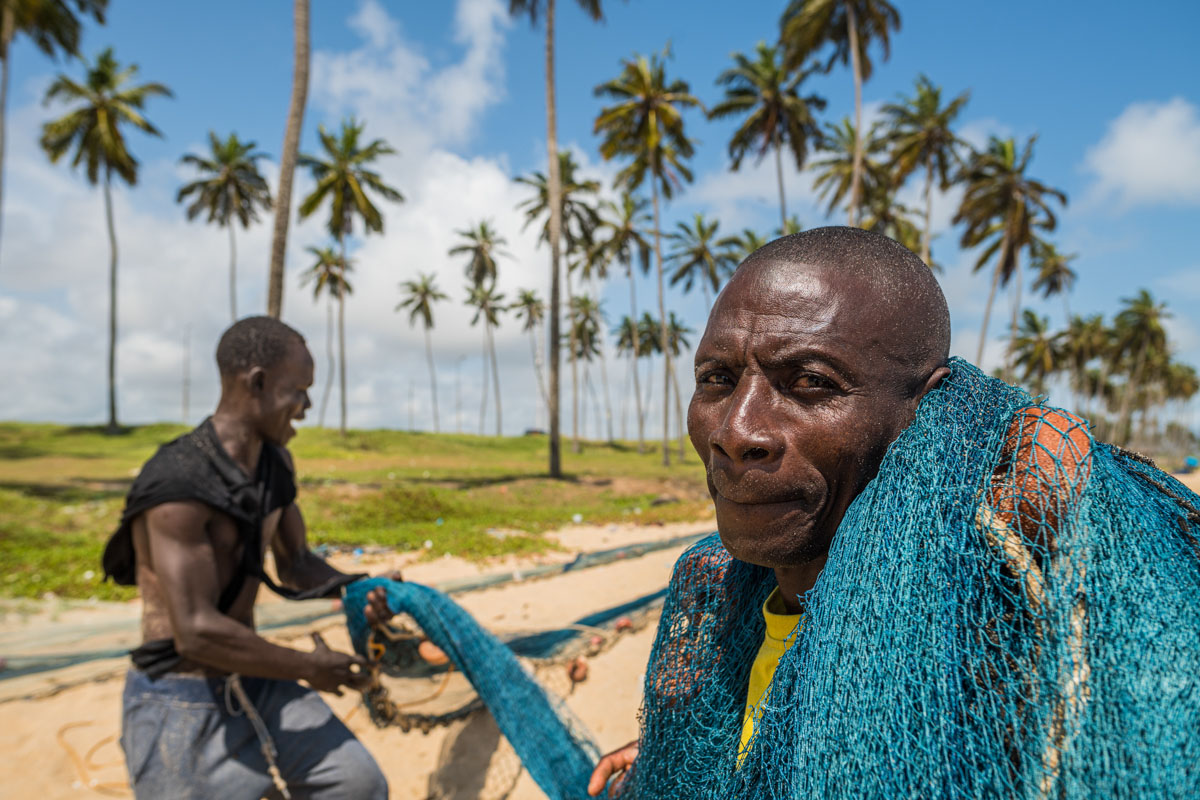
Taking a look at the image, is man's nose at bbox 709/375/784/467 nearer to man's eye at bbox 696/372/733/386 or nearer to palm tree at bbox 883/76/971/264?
man's eye at bbox 696/372/733/386

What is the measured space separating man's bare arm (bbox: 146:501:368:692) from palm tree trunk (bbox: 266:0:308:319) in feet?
30.5

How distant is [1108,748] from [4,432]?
40.6 m

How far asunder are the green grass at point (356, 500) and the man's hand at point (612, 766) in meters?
6.96

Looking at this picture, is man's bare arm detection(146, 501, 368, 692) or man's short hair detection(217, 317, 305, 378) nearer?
man's bare arm detection(146, 501, 368, 692)

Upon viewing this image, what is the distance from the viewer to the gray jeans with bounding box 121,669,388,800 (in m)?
2.50

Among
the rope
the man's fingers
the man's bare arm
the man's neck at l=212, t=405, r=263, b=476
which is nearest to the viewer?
the man's fingers

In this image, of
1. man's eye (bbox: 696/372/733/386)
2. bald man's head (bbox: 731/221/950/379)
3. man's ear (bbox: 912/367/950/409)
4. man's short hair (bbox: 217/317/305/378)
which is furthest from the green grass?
man's ear (bbox: 912/367/950/409)

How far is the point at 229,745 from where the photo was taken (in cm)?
261

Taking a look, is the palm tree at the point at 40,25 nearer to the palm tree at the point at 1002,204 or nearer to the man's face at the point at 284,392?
the man's face at the point at 284,392

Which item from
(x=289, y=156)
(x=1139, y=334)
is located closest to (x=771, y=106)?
(x=289, y=156)

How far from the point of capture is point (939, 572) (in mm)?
970

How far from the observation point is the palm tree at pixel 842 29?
72.3ft

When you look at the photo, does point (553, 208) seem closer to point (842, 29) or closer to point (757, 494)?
point (842, 29)

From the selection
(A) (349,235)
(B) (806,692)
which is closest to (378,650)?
(B) (806,692)
